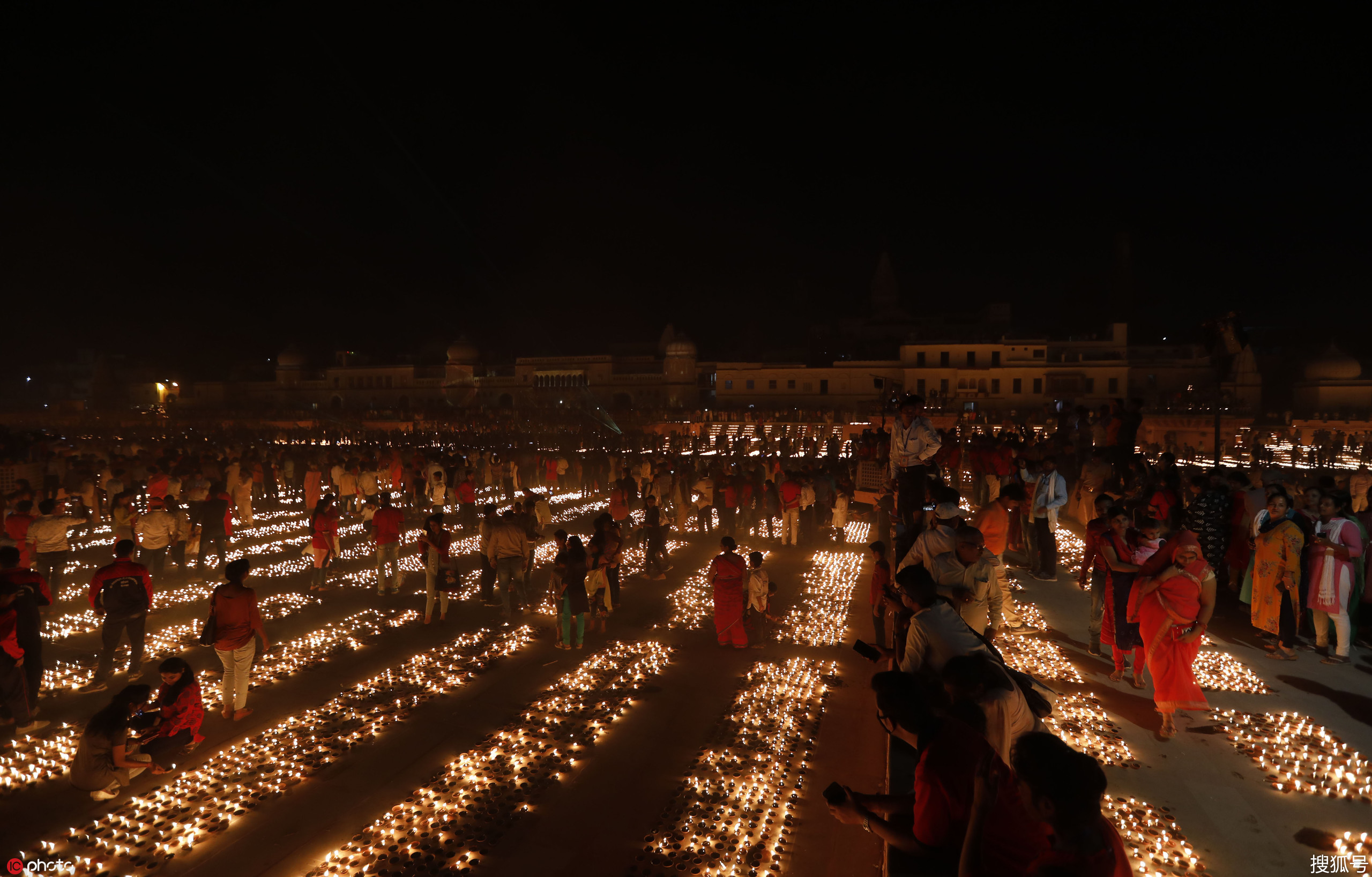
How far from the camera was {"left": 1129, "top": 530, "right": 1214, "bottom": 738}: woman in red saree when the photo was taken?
5414mm

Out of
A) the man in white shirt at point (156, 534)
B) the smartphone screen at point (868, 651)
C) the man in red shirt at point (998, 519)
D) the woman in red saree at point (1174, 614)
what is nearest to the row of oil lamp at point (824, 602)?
the man in red shirt at point (998, 519)

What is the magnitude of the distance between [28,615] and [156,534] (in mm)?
4273

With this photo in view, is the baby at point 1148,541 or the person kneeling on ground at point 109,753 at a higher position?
the baby at point 1148,541

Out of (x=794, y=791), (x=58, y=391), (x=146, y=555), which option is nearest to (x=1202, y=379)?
(x=794, y=791)

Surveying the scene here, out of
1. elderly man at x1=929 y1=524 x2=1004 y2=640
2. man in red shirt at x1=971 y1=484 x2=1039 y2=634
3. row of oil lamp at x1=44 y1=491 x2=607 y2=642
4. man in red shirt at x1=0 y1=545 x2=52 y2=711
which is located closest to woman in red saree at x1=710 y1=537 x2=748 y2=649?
man in red shirt at x1=971 y1=484 x2=1039 y2=634

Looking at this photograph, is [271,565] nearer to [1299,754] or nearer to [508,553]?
[508,553]

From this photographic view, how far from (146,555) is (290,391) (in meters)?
57.6

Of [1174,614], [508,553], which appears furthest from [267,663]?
[1174,614]

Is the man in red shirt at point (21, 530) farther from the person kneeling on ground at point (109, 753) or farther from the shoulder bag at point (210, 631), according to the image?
the person kneeling on ground at point (109, 753)

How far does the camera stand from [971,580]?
5105 millimetres

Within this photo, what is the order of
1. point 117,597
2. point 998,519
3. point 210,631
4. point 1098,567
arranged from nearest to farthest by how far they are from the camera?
point 210,631, point 117,597, point 1098,567, point 998,519

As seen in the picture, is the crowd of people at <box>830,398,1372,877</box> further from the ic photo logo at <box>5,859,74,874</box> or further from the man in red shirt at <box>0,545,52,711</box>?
the man in red shirt at <box>0,545,52,711</box>

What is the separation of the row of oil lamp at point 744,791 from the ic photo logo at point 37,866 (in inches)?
140

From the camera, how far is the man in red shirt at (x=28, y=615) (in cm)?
577
